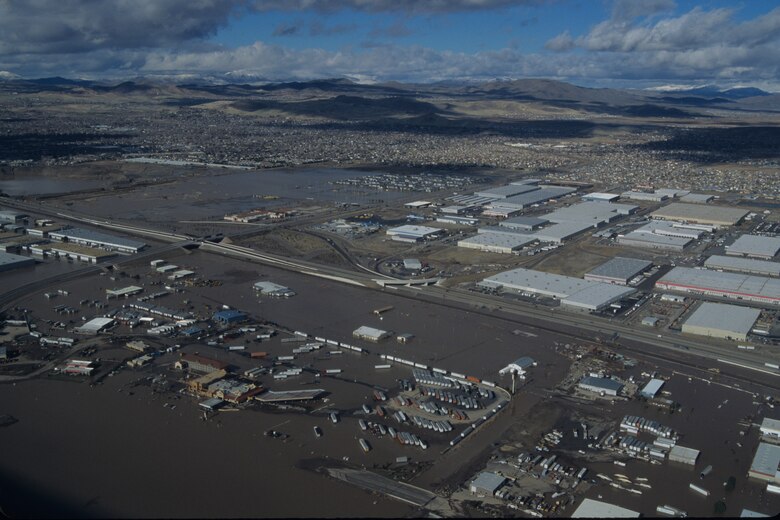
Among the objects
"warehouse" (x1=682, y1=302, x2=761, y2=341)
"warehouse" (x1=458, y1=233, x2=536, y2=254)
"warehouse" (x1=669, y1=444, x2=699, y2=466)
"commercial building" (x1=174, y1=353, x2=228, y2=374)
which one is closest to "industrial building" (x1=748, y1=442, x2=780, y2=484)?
"warehouse" (x1=669, y1=444, x2=699, y2=466)

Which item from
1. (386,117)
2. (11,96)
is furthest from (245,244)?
(11,96)

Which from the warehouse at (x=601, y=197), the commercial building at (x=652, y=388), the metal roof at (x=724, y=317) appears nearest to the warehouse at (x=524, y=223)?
the warehouse at (x=601, y=197)

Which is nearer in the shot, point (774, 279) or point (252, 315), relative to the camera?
point (252, 315)

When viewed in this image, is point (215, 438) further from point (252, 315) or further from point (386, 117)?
point (386, 117)

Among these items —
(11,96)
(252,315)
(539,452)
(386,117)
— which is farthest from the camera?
(11,96)

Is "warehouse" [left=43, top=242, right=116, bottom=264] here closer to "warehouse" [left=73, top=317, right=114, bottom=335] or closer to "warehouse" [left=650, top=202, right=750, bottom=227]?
"warehouse" [left=73, top=317, right=114, bottom=335]

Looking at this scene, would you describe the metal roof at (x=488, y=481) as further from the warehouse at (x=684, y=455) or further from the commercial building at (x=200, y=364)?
the commercial building at (x=200, y=364)

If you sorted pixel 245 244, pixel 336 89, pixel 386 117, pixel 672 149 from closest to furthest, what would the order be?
pixel 245 244, pixel 672 149, pixel 386 117, pixel 336 89
